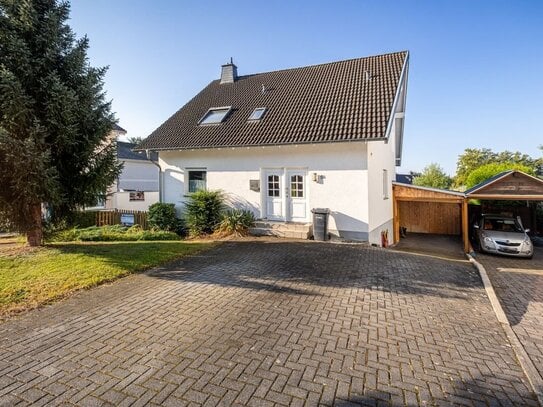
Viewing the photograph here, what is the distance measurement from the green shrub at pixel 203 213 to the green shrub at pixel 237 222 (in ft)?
1.89

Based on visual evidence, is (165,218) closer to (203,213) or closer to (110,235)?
(203,213)

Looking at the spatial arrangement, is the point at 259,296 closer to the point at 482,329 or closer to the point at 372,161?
the point at 482,329

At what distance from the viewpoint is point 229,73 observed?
57.4ft

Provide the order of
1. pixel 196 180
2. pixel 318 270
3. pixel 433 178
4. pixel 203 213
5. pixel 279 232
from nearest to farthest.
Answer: pixel 318 270, pixel 279 232, pixel 203 213, pixel 196 180, pixel 433 178

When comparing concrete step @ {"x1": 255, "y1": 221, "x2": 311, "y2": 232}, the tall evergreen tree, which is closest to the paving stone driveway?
the tall evergreen tree

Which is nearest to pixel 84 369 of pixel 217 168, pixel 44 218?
pixel 44 218

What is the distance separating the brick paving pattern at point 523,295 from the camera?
4405 mm

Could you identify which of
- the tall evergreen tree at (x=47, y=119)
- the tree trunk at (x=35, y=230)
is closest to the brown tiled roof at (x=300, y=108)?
the tall evergreen tree at (x=47, y=119)

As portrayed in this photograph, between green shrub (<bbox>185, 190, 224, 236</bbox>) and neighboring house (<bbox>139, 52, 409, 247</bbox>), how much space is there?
790 millimetres

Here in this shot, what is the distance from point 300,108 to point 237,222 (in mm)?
5505

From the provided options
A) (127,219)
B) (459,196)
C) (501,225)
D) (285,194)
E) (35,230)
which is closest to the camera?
(35,230)

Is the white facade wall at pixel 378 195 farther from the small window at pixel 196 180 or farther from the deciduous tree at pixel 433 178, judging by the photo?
the deciduous tree at pixel 433 178

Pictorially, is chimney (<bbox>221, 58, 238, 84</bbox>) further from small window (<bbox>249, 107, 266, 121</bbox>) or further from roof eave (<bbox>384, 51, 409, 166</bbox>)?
roof eave (<bbox>384, 51, 409, 166</bbox>)

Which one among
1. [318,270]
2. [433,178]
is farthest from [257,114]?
[433,178]
